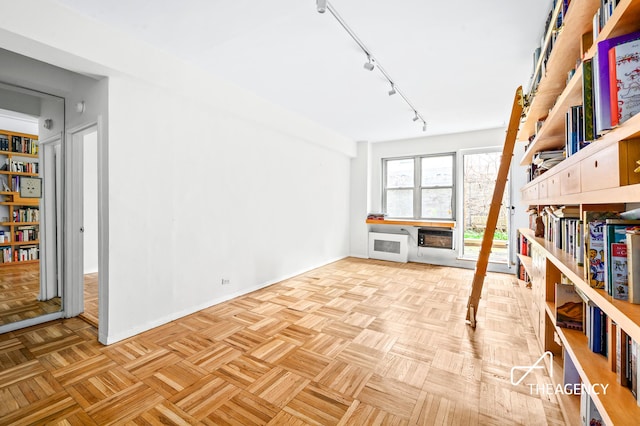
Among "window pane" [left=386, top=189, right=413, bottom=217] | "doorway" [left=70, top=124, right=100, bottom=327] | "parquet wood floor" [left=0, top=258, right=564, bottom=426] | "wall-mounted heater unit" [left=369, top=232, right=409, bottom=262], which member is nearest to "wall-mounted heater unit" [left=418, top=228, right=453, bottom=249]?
"wall-mounted heater unit" [left=369, top=232, right=409, bottom=262]

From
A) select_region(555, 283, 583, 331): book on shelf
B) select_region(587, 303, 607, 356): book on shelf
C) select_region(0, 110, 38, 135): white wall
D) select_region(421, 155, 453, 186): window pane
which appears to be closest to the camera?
select_region(587, 303, 607, 356): book on shelf

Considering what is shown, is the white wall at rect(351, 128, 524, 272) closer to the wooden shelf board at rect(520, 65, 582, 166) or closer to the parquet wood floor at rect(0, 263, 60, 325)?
the wooden shelf board at rect(520, 65, 582, 166)

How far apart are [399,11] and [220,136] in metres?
2.40

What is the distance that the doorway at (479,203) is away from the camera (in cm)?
564

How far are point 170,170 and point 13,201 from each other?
455cm

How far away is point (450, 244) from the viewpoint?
231 inches

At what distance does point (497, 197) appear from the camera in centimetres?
289

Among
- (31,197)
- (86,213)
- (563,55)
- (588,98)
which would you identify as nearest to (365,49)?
(563,55)

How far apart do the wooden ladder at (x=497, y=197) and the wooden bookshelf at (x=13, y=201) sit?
6885mm

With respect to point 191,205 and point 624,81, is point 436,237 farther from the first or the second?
point 624,81

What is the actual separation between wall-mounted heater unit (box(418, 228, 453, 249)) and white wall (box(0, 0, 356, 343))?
296 centimetres

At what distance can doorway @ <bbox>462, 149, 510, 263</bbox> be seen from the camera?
564cm

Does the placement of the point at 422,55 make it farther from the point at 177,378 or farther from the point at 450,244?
the point at 450,244

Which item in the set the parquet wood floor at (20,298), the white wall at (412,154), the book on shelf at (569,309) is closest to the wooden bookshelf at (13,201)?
the parquet wood floor at (20,298)
